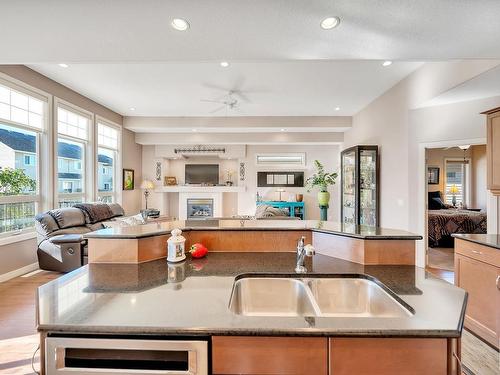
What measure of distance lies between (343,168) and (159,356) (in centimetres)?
573

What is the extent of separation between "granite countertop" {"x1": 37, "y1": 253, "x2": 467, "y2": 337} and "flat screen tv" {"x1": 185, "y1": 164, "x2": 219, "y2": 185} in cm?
605

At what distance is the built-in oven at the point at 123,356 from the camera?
0.82 m

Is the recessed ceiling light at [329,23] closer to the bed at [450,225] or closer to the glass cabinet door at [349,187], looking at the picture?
the glass cabinet door at [349,187]

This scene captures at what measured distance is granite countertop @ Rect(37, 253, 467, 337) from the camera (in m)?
0.81

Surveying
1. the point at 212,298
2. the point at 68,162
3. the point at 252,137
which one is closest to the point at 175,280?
the point at 212,298

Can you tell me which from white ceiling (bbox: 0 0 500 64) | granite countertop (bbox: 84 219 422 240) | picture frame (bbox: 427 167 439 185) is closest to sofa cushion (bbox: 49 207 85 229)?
white ceiling (bbox: 0 0 500 64)

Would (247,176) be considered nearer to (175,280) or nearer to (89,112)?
(89,112)

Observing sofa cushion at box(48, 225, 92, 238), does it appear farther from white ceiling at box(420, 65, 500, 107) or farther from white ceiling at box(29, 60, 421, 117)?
white ceiling at box(420, 65, 500, 107)

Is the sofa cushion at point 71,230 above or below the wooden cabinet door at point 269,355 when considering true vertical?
below

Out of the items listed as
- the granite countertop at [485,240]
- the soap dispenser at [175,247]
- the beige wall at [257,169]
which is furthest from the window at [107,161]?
the granite countertop at [485,240]

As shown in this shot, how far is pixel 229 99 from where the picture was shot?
4867 millimetres

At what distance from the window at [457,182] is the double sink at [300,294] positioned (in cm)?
744

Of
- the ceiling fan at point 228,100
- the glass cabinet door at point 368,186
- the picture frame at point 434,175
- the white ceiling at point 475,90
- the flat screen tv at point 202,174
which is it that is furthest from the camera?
the flat screen tv at point 202,174

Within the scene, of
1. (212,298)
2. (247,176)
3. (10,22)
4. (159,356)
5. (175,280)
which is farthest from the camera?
(247,176)
